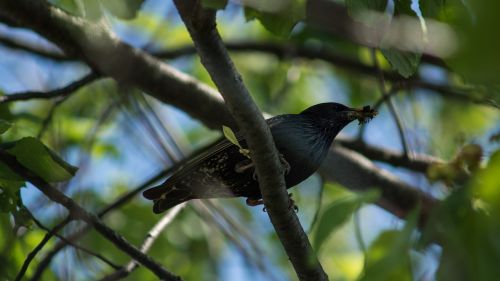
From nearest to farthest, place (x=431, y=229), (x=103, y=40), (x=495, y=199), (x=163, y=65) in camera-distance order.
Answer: (x=495, y=199) < (x=431, y=229) < (x=103, y=40) < (x=163, y=65)

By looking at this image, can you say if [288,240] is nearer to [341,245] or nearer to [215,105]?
[215,105]

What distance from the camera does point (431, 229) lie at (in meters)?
2.66

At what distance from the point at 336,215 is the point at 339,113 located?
13.0 ft

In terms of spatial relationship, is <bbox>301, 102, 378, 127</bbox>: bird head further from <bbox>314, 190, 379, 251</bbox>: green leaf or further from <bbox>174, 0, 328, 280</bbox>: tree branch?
<bbox>314, 190, 379, 251</bbox>: green leaf

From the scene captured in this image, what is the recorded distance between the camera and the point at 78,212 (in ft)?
14.2

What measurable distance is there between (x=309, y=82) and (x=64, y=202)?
17.7 feet

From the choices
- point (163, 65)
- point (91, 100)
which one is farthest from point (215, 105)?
point (91, 100)

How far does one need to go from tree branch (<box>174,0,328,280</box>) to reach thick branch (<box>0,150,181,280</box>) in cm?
88

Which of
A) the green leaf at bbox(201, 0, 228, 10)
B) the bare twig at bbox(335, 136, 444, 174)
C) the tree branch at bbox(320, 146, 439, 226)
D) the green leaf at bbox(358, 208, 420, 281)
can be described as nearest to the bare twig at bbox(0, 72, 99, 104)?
the tree branch at bbox(320, 146, 439, 226)

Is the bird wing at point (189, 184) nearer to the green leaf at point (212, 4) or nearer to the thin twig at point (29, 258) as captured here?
the thin twig at point (29, 258)

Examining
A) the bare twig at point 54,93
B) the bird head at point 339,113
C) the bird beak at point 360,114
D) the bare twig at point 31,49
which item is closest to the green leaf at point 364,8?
the bare twig at point 54,93

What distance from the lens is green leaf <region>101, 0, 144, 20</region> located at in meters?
3.68

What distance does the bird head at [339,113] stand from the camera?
6289 mm

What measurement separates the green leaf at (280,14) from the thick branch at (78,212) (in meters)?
1.46
